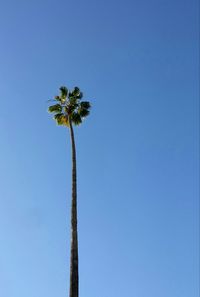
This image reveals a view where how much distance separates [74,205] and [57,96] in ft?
51.0

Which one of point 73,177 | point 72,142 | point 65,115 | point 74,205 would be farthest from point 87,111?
point 74,205

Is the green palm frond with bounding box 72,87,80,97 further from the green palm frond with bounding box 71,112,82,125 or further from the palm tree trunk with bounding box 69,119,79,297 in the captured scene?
the palm tree trunk with bounding box 69,119,79,297

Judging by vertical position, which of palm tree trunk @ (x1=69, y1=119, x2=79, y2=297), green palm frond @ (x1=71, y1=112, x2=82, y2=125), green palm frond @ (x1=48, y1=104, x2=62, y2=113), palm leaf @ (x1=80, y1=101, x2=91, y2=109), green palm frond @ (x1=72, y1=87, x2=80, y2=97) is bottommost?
palm tree trunk @ (x1=69, y1=119, x2=79, y2=297)

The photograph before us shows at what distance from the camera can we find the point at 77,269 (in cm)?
2661

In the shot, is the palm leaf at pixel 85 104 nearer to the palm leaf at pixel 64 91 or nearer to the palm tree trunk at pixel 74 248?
the palm leaf at pixel 64 91

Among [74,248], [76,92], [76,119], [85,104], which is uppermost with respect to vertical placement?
[76,92]

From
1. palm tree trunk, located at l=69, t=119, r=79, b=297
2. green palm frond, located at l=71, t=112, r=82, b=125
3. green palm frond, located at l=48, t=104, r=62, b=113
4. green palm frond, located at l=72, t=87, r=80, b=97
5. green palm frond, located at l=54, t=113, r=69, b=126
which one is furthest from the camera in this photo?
green palm frond, located at l=72, t=87, r=80, b=97

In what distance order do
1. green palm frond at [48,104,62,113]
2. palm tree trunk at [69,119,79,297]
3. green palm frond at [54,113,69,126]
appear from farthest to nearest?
green palm frond at [48,104,62,113]
green palm frond at [54,113,69,126]
palm tree trunk at [69,119,79,297]

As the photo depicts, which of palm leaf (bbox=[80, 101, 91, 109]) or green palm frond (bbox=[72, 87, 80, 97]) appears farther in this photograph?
green palm frond (bbox=[72, 87, 80, 97])

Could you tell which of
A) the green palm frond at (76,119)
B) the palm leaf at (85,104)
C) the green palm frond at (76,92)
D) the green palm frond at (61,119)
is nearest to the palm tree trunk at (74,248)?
the green palm frond at (76,119)

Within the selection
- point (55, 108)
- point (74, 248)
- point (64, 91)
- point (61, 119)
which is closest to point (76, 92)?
point (64, 91)

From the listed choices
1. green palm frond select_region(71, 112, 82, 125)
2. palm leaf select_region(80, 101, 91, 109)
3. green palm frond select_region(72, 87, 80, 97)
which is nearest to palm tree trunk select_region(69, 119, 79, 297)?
green palm frond select_region(71, 112, 82, 125)

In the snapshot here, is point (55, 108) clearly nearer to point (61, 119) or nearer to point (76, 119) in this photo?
point (61, 119)

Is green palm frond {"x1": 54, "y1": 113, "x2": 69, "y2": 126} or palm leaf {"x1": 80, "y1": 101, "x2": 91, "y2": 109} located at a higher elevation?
palm leaf {"x1": 80, "y1": 101, "x2": 91, "y2": 109}
